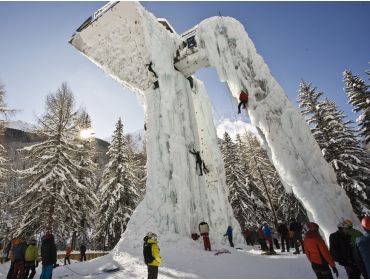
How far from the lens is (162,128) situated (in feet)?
48.6

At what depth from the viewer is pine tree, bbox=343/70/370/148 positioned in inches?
776

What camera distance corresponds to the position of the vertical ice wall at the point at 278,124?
362 inches

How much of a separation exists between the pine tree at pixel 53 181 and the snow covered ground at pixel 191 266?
300 inches

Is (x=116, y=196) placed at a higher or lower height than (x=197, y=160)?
higher

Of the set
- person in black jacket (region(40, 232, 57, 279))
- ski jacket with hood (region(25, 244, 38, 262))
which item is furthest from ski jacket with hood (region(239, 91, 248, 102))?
ski jacket with hood (region(25, 244, 38, 262))

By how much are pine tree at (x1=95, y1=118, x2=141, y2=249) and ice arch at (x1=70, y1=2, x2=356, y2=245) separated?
8609mm

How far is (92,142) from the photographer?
89.7 ft

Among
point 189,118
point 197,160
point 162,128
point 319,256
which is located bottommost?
point 319,256

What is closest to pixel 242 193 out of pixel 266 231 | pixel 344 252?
pixel 266 231

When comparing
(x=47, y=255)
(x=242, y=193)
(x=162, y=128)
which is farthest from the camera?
(x=242, y=193)

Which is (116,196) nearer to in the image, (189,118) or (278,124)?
(189,118)

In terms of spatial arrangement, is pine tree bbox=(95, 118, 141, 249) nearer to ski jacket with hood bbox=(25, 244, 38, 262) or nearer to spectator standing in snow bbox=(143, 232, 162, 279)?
ski jacket with hood bbox=(25, 244, 38, 262)

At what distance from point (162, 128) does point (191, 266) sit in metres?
7.41

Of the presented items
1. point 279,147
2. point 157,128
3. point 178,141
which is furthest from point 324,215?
point 157,128
